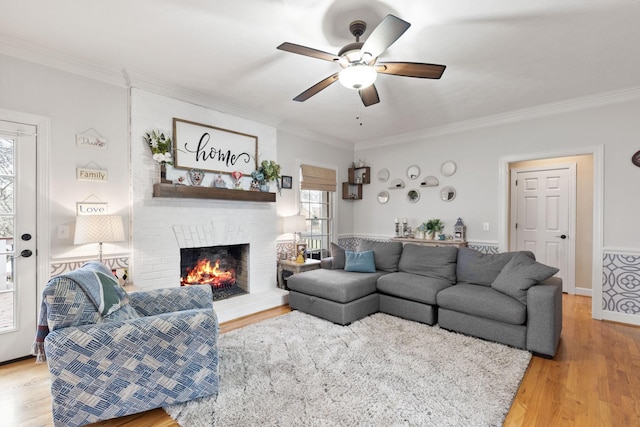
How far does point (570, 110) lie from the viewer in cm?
390

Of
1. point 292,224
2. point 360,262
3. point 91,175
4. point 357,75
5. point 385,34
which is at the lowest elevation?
point 360,262

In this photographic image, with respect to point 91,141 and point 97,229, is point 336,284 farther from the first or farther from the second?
point 91,141

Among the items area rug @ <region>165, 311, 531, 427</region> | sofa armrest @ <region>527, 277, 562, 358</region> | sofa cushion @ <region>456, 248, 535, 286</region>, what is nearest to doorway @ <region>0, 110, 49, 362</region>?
area rug @ <region>165, 311, 531, 427</region>

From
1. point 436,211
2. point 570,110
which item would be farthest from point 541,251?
point 570,110

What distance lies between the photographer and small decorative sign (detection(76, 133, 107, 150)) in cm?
299

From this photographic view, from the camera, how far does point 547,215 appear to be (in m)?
5.07

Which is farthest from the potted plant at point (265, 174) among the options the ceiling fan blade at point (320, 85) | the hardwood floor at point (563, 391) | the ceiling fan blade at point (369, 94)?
the hardwood floor at point (563, 391)

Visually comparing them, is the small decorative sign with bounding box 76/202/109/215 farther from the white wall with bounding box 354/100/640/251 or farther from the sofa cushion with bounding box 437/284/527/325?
the white wall with bounding box 354/100/640/251

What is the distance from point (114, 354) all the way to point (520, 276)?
11.1 feet

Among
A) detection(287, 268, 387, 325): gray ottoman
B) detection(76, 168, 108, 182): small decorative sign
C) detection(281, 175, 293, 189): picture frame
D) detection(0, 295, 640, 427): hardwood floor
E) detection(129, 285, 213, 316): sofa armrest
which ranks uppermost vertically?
detection(281, 175, 293, 189): picture frame


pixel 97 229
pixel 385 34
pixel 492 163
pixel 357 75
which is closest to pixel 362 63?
pixel 357 75

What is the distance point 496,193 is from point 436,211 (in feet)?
3.02

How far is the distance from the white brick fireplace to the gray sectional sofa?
0.70 m

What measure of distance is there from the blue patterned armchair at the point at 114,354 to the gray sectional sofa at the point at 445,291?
1759 millimetres
